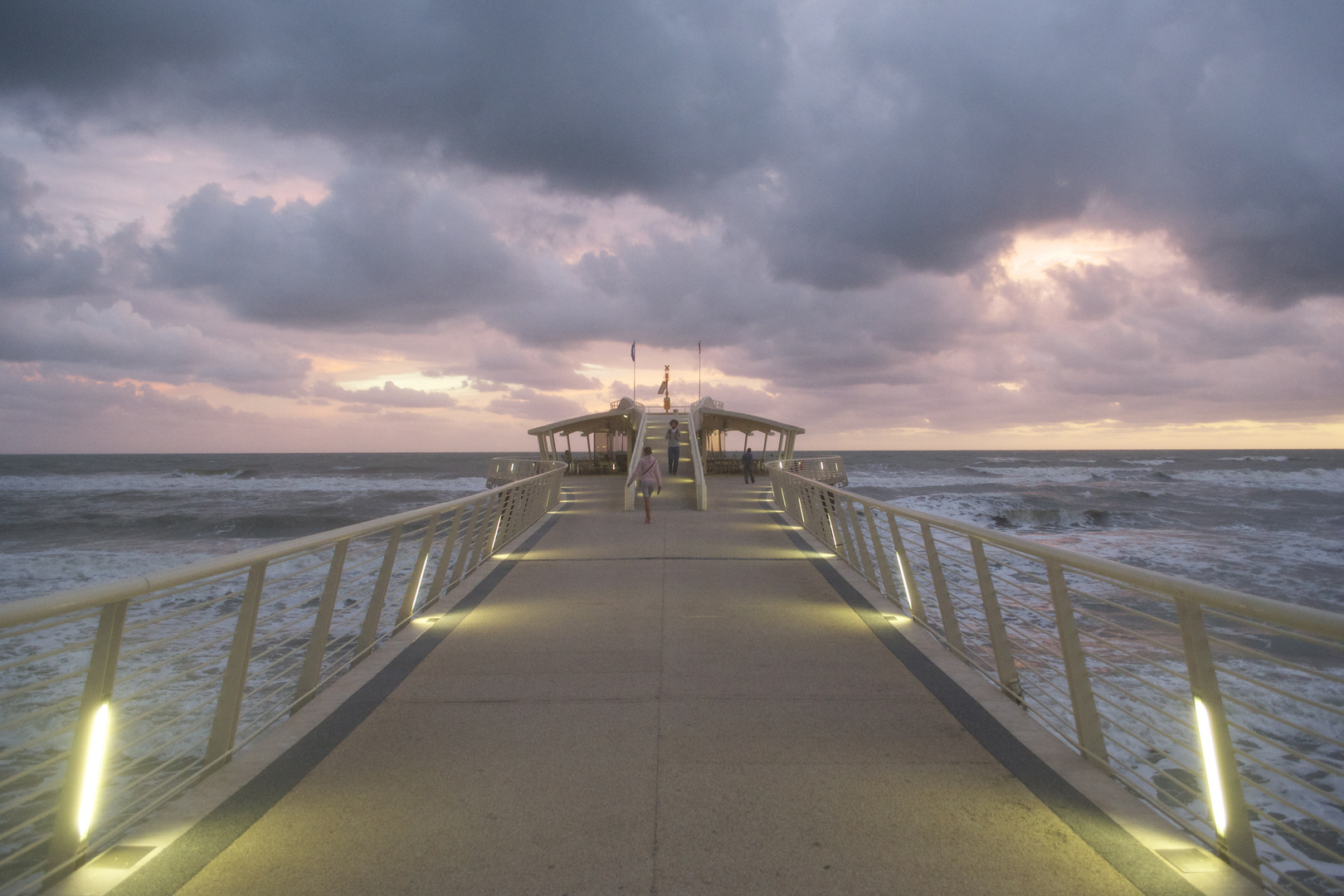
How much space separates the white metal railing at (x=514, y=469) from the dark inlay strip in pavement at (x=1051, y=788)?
16772 mm

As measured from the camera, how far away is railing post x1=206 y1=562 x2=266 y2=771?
344 centimetres

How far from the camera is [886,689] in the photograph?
4.53 meters

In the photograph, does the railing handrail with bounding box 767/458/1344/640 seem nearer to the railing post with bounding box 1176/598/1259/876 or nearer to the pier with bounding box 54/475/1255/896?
the railing post with bounding box 1176/598/1259/876

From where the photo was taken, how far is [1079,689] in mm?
3432

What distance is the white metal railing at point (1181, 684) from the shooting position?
8.07 ft

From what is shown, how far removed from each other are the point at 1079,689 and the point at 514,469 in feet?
66.5

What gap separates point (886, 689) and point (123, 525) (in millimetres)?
37985

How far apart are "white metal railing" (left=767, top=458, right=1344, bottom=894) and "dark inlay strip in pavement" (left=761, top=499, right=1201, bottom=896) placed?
0.75 ft

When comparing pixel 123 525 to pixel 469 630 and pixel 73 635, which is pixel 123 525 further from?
pixel 469 630

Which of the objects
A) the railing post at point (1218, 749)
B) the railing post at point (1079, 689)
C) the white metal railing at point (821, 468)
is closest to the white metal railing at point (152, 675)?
the railing post at point (1218, 749)

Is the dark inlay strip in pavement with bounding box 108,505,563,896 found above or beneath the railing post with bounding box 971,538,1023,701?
beneath

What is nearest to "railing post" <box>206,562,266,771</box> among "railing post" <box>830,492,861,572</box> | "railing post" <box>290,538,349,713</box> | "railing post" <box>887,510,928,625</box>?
"railing post" <box>290,538,349,713</box>

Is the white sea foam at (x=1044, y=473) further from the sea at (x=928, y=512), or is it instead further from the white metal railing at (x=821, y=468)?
the white metal railing at (x=821, y=468)

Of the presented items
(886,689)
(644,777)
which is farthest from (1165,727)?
(644,777)
